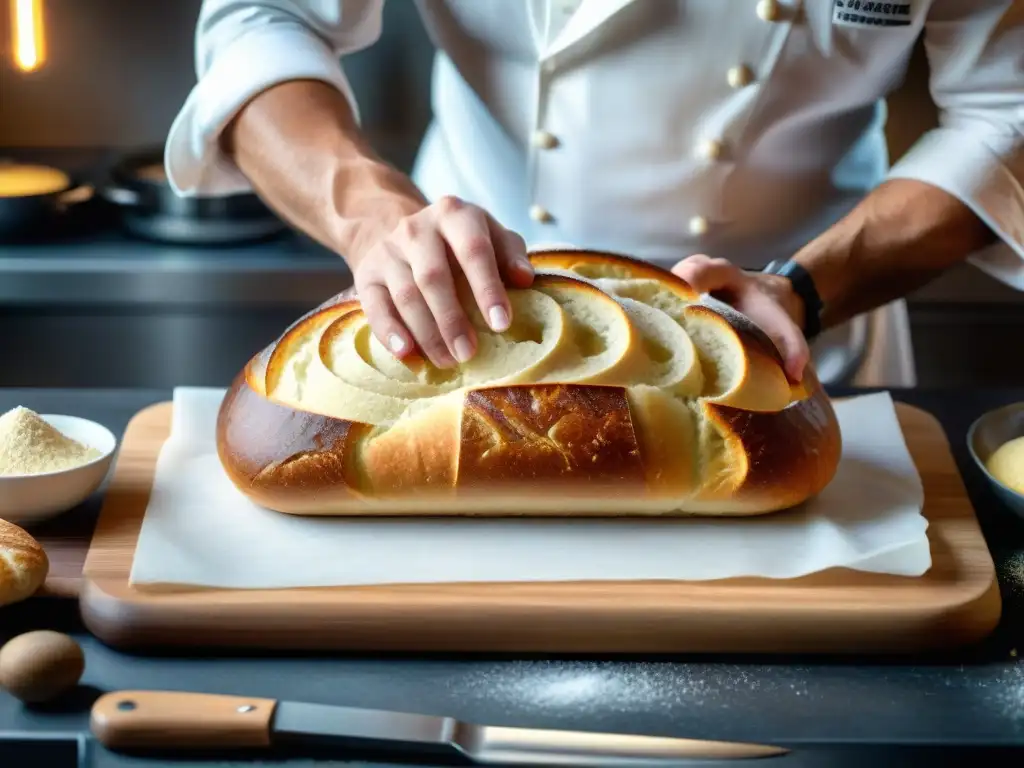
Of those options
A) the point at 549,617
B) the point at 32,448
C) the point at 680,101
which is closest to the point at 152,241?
the point at 680,101

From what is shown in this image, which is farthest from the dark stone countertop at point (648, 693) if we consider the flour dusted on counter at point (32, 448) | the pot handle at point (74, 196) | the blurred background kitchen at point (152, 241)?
the pot handle at point (74, 196)

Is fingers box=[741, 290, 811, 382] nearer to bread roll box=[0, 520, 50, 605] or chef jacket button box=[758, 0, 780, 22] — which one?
chef jacket button box=[758, 0, 780, 22]

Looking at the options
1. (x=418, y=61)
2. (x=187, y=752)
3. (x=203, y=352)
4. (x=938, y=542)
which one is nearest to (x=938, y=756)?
(x=938, y=542)

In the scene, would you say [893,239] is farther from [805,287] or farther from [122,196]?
[122,196]

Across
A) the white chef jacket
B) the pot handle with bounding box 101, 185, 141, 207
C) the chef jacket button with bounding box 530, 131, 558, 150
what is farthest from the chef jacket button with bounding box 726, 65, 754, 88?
the pot handle with bounding box 101, 185, 141, 207

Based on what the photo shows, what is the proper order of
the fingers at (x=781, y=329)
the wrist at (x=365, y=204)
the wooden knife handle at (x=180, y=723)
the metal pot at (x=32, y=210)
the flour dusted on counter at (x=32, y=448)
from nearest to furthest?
1. the wooden knife handle at (x=180, y=723)
2. the flour dusted on counter at (x=32, y=448)
3. the fingers at (x=781, y=329)
4. the wrist at (x=365, y=204)
5. the metal pot at (x=32, y=210)

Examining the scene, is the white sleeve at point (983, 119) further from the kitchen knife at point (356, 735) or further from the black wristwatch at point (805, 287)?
the kitchen knife at point (356, 735)

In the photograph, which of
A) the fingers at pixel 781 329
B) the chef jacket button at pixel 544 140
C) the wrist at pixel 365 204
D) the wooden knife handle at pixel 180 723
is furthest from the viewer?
the chef jacket button at pixel 544 140
